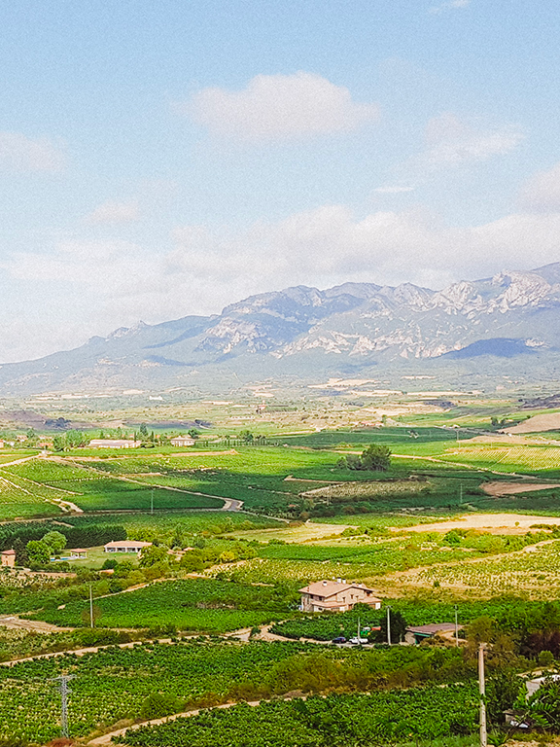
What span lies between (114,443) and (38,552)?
73.6m

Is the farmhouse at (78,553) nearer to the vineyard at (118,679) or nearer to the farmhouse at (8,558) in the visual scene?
the farmhouse at (8,558)

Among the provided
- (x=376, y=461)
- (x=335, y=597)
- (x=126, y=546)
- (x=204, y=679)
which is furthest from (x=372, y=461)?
(x=204, y=679)

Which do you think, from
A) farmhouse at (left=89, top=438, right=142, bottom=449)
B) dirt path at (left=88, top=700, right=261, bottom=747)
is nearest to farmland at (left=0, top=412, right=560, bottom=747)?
dirt path at (left=88, top=700, right=261, bottom=747)

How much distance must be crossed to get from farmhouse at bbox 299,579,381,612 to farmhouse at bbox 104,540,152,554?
21.1 meters

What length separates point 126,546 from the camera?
200 feet

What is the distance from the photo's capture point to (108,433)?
149 m

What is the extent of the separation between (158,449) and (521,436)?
5392 centimetres

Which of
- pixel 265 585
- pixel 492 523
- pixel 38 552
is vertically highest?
pixel 38 552

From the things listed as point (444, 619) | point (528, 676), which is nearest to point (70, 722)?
point (528, 676)

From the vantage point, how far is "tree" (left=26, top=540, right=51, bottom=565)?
56625mm

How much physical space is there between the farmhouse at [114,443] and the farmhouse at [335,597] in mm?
87775

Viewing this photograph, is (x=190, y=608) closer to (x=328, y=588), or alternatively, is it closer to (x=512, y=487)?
(x=328, y=588)

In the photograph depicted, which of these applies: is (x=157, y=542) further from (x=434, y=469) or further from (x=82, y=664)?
(x=434, y=469)

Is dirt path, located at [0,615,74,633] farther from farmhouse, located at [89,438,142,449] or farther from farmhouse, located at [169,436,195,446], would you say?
farmhouse, located at [169,436,195,446]
